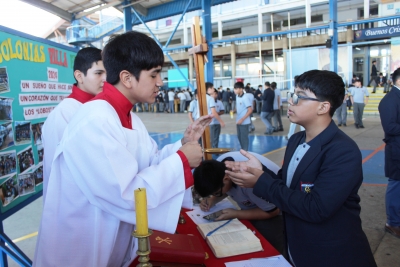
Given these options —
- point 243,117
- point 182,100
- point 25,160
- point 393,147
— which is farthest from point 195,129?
point 182,100

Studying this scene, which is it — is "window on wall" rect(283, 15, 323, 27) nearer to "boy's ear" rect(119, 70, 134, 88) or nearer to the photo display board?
the photo display board

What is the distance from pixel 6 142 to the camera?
7.73ft

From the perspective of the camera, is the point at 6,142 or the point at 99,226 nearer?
the point at 99,226

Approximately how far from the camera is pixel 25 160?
2623mm

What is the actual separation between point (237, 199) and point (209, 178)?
0.56 m

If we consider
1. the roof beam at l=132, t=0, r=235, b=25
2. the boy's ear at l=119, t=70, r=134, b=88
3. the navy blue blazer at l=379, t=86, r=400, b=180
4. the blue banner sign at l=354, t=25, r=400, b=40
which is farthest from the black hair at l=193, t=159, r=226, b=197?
the blue banner sign at l=354, t=25, r=400, b=40

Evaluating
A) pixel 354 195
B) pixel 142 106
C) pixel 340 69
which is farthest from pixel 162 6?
pixel 142 106

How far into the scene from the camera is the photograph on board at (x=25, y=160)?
255 cm

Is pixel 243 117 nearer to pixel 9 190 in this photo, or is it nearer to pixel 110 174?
pixel 9 190

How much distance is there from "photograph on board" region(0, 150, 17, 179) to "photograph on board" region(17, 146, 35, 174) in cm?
7

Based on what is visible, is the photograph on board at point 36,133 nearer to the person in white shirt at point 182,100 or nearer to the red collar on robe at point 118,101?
the red collar on robe at point 118,101

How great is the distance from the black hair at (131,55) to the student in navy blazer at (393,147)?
2.82 metres

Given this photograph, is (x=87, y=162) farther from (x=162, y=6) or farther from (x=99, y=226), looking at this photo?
(x=162, y=6)

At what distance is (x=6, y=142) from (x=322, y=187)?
2133 millimetres
